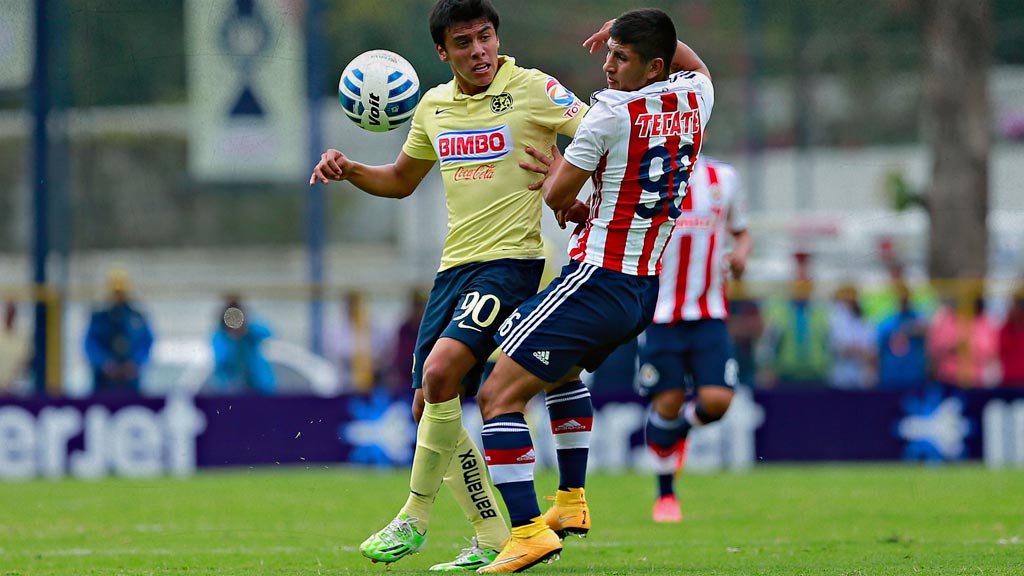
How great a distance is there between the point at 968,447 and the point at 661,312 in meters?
5.98

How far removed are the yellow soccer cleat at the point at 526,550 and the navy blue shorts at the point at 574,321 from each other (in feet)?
2.00

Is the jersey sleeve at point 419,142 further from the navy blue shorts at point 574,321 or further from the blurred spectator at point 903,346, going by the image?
the blurred spectator at point 903,346

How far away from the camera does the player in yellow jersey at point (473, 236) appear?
6785mm

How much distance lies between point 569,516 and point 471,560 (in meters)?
0.47

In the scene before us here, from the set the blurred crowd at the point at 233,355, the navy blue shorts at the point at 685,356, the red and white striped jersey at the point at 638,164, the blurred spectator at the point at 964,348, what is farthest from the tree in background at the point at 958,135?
the red and white striped jersey at the point at 638,164

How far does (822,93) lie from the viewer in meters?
23.5

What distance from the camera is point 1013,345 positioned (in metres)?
15.7

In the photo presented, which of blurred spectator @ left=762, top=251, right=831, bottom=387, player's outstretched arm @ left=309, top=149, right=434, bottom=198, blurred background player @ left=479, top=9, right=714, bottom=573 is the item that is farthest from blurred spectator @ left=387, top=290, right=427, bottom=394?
blurred background player @ left=479, top=9, right=714, bottom=573

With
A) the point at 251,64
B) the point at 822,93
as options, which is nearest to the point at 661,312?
the point at 251,64

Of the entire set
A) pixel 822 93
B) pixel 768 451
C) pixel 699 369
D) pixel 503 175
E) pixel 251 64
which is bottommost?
pixel 768 451

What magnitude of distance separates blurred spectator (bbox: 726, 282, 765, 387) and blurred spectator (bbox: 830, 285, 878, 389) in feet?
2.41

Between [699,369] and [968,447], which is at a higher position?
[699,369]

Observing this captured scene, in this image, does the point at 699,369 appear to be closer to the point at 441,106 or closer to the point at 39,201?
the point at 441,106

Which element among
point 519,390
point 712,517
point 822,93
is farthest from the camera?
point 822,93
